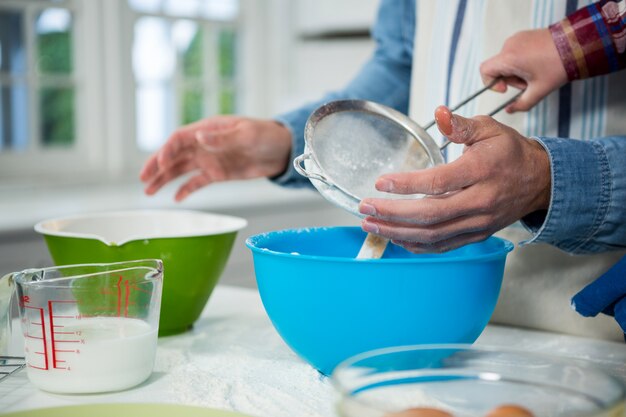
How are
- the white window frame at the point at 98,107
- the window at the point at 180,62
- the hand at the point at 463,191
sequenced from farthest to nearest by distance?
the window at the point at 180,62 < the white window frame at the point at 98,107 < the hand at the point at 463,191

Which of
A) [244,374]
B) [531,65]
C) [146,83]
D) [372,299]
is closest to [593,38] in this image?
[531,65]

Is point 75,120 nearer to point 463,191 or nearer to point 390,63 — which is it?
point 390,63

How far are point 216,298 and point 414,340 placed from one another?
496mm

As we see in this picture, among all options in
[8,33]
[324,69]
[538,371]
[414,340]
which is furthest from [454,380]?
[324,69]

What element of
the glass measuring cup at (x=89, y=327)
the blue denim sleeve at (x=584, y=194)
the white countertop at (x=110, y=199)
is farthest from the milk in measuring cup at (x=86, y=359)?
the white countertop at (x=110, y=199)

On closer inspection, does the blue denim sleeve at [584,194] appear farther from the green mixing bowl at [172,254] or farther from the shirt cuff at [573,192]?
the green mixing bowl at [172,254]

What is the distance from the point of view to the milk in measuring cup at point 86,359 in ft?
2.29

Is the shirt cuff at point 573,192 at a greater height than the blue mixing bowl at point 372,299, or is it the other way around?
the shirt cuff at point 573,192

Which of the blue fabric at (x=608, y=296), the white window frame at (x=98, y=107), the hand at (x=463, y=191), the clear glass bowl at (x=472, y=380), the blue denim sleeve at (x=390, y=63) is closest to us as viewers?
the clear glass bowl at (x=472, y=380)

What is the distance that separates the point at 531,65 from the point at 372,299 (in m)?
0.35

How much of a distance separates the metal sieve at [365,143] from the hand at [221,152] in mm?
297

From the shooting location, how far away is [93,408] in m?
0.66

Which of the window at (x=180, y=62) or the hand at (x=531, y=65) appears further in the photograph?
the window at (x=180, y=62)

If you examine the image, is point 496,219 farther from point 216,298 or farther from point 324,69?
point 324,69
